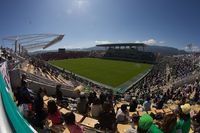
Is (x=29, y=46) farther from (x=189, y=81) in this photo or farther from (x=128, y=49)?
(x=128, y=49)

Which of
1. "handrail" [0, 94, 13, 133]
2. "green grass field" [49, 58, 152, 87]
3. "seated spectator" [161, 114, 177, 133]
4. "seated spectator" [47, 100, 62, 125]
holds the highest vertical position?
"handrail" [0, 94, 13, 133]

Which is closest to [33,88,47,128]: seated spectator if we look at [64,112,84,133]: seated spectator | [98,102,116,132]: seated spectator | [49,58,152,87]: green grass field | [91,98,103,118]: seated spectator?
[98,102,116,132]: seated spectator

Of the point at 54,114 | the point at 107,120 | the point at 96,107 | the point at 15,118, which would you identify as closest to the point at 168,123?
the point at 107,120

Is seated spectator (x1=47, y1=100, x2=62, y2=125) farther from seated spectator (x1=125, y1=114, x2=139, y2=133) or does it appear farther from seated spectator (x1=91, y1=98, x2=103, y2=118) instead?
seated spectator (x1=125, y1=114, x2=139, y2=133)

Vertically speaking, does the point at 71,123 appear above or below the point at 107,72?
above

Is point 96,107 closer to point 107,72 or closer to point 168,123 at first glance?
point 168,123

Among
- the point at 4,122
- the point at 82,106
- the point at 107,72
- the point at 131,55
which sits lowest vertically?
the point at 107,72

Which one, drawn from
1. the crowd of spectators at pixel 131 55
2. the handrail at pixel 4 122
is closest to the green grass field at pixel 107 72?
the crowd of spectators at pixel 131 55

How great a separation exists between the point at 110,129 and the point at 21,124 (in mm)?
3770

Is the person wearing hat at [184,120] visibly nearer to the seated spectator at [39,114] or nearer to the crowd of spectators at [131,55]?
the seated spectator at [39,114]

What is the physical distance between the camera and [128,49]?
108 meters

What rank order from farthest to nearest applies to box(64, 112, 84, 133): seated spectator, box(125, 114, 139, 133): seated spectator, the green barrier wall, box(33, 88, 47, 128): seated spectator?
box(33, 88, 47, 128): seated spectator, box(64, 112, 84, 133): seated spectator, box(125, 114, 139, 133): seated spectator, the green barrier wall

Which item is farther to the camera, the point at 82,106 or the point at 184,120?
the point at 82,106

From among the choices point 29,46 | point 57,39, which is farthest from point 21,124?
point 29,46
